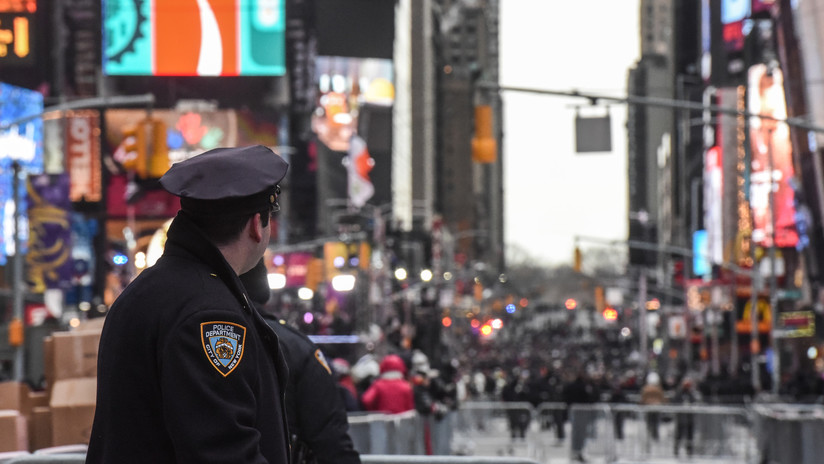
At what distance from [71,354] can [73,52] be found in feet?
177

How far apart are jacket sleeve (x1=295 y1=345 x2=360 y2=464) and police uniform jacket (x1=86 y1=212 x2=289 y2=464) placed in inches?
102

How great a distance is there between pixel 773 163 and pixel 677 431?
1429 inches

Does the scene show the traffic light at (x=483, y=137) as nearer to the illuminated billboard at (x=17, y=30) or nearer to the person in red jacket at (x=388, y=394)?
the person in red jacket at (x=388, y=394)

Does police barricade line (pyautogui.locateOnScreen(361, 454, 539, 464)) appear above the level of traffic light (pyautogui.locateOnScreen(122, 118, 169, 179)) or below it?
below

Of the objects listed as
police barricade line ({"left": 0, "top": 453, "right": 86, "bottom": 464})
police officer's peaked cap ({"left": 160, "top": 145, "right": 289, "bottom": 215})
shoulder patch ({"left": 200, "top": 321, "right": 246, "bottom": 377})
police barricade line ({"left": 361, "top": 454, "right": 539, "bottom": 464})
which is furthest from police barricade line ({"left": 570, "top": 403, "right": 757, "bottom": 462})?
shoulder patch ({"left": 200, "top": 321, "right": 246, "bottom": 377})

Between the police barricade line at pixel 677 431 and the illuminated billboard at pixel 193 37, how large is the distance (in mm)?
24110

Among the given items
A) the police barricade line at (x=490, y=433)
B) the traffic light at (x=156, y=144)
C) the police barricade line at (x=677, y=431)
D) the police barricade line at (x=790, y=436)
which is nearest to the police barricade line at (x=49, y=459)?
the police barricade line at (x=790, y=436)

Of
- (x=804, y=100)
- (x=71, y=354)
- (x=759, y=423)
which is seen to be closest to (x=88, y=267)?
(x=804, y=100)

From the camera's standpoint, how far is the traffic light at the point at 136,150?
24.9 meters

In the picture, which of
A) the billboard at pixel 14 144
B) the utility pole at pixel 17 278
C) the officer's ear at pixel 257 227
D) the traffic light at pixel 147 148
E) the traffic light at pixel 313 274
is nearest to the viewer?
the officer's ear at pixel 257 227

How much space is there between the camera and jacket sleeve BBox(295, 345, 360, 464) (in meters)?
6.96

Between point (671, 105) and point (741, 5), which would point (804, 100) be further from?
point (741, 5)

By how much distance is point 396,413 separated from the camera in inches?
683

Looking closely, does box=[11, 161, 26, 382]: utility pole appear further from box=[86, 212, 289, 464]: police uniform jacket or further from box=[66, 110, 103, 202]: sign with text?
box=[86, 212, 289, 464]: police uniform jacket
